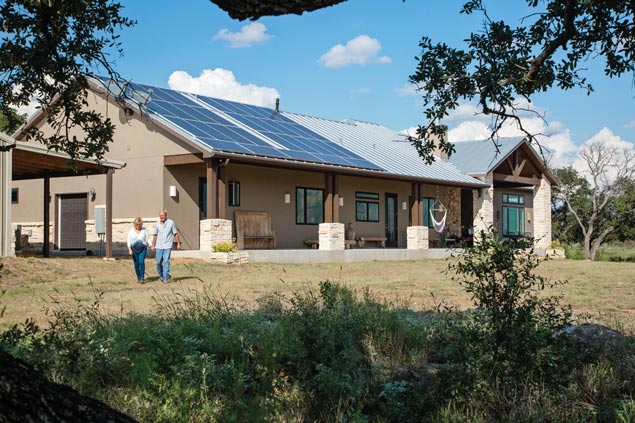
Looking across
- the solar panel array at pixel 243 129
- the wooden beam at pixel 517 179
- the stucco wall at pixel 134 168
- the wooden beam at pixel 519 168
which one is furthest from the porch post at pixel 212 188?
the wooden beam at pixel 519 168

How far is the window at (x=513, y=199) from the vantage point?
34.2 metres

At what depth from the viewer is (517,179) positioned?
3086 centimetres

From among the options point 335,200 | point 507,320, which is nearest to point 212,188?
point 335,200

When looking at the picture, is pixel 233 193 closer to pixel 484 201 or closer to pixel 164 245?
pixel 164 245

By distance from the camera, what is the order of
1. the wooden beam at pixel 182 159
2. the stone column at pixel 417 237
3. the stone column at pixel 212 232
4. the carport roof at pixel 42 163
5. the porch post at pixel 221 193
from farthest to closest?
the stone column at pixel 417 237, the wooden beam at pixel 182 159, the porch post at pixel 221 193, the stone column at pixel 212 232, the carport roof at pixel 42 163

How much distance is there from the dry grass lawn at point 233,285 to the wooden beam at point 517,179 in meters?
10.3

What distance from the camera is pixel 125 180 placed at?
73.9 feet

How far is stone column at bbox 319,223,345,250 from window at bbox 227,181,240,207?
9.88ft

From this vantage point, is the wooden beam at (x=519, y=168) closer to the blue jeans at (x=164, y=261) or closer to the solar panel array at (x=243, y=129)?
the solar panel array at (x=243, y=129)

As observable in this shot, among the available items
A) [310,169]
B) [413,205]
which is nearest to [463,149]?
[413,205]

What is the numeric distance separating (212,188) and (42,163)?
4.92 meters

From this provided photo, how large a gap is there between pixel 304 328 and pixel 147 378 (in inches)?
67.4

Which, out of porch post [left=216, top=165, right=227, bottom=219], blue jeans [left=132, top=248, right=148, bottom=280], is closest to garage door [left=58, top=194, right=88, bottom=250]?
porch post [left=216, top=165, right=227, bottom=219]

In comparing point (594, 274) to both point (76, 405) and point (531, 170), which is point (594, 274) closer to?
point (531, 170)
